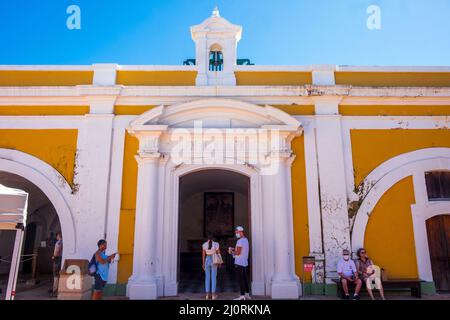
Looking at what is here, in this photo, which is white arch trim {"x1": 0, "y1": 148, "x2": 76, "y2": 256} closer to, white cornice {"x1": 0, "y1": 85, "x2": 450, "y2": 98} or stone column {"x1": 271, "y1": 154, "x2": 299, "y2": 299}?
white cornice {"x1": 0, "y1": 85, "x2": 450, "y2": 98}

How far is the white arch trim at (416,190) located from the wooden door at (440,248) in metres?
0.29

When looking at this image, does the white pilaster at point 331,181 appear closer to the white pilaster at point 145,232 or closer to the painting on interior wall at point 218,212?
the white pilaster at point 145,232

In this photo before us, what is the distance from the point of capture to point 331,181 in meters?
9.25

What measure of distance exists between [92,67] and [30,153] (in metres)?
2.69

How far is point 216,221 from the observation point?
15.6 metres

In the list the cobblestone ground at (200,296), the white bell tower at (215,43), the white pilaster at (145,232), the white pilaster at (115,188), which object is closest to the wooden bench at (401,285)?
the cobblestone ground at (200,296)

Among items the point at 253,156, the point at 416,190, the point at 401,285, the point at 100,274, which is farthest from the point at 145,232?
the point at 416,190

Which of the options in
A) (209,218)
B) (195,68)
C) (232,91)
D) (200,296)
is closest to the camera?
(200,296)

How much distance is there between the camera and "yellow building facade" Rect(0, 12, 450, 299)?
348 inches

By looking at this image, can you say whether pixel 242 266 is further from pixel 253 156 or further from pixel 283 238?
pixel 253 156

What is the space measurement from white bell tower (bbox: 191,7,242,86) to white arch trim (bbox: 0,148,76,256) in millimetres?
4520

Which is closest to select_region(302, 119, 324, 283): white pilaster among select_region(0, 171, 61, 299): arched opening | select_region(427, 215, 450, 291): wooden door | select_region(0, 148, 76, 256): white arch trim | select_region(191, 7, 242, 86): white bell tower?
select_region(191, 7, 242, 86): white bell tower

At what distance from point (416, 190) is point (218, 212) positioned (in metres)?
8.10

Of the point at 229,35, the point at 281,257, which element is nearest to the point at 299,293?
the point at 281,257
